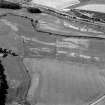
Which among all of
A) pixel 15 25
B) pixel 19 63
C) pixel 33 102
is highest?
pixel 15 25

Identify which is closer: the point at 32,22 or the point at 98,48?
the point at 98,48

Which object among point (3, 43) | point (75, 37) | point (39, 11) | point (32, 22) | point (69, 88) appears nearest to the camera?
point (69, 88)

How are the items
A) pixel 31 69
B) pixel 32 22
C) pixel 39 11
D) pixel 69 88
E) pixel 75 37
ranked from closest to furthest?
1. pixel 69 88
2. pixel 31 69
3. pixel 75 37
4. pixel 32 22
5. pixel 39 11

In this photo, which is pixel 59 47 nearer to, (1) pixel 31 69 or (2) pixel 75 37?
(2) pixel 75 37

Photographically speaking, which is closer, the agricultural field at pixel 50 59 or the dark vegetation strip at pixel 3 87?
the dark vegetation strip at pixel 3 87

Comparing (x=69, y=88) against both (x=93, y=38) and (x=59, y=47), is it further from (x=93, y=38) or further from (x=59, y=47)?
(x=93, y=38)

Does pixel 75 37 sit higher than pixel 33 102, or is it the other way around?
pixel 75 37

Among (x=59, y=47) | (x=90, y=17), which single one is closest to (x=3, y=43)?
(x=59, y=47)

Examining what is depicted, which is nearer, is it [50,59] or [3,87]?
[3,87]

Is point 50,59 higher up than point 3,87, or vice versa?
point 50,59

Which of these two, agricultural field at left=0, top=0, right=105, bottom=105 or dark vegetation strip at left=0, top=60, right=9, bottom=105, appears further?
agricultural field at left=0, top=0, right=105, bottom=105

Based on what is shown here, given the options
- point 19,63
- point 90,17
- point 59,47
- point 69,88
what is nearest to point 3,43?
point 19,63
